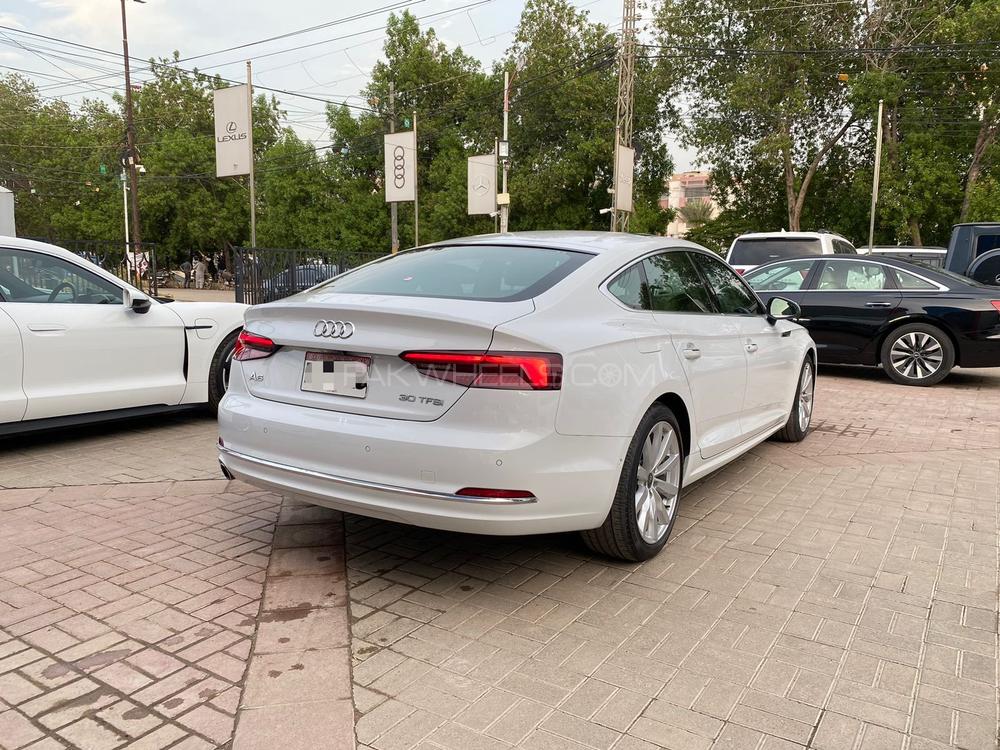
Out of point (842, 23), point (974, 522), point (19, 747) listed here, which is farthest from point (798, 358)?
point (842, 23)

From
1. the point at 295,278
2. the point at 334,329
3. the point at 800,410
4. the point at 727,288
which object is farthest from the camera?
the point at 295,278

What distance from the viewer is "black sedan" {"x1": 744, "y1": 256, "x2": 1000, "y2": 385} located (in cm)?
917

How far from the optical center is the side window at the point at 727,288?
4887 millimetres

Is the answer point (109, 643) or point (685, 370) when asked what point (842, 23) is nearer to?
point (685, 370)

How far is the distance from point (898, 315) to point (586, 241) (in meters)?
6.98

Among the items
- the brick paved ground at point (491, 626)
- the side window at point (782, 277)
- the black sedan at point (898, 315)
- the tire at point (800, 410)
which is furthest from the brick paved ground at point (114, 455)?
the side window at point (782, 277)

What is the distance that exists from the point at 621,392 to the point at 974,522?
8.41ft

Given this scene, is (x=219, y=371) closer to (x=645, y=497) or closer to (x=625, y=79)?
(x=645, y=497)

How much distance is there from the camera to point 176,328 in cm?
643

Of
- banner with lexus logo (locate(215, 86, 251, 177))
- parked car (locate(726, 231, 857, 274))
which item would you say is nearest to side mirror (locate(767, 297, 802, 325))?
parked car (locate(726, 231, 857, 274))

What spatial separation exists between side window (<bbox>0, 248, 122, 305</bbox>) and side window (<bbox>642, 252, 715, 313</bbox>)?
4.31 meters

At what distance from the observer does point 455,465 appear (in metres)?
3.07

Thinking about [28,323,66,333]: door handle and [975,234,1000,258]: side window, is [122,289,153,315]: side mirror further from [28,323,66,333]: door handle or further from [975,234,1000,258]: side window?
[975,234,1000,258]: side window

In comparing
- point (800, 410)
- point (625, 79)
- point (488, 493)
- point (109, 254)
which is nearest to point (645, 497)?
point (488, 493)
